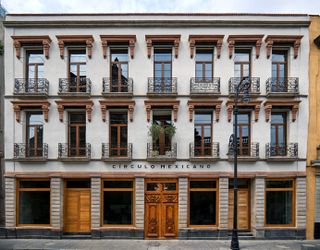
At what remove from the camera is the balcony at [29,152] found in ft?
46.0

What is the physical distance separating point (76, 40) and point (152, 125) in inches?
270

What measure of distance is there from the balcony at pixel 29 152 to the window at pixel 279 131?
13.8 metres

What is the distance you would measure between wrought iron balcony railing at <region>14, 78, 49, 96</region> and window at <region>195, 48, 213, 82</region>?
924 cm

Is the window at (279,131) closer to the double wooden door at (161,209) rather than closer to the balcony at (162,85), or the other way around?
the balcony at (162,85)

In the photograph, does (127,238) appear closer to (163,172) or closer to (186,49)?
(163,172)

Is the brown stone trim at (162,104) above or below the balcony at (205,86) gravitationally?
below

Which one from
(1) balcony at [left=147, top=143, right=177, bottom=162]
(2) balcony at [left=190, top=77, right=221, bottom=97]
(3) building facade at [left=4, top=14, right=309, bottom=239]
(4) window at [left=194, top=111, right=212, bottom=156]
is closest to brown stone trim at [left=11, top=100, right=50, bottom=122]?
(3) building facade at [left=4, top=14, right=309, bottom=239]

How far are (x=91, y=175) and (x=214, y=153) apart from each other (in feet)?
24.4

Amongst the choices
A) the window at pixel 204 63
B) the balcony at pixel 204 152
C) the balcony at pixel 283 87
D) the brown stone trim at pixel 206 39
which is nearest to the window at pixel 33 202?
the balcony at pixel 204 152

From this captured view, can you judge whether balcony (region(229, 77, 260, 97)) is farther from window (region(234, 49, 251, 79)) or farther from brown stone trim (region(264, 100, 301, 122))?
brown stone trim (region(264, 100, 301, 122))

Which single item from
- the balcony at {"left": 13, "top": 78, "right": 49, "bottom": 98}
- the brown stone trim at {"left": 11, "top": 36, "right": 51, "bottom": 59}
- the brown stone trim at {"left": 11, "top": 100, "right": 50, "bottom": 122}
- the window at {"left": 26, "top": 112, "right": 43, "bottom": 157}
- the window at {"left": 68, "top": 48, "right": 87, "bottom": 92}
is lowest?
the window at {"left": 26, "top": 112, "right": 43, "bottom": 157}

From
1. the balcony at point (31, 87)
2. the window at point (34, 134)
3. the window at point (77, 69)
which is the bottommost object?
the window at point (34, 134)

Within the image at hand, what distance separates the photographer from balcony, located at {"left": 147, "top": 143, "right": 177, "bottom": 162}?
13992mm

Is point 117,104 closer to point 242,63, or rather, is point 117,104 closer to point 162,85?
point 162,85
